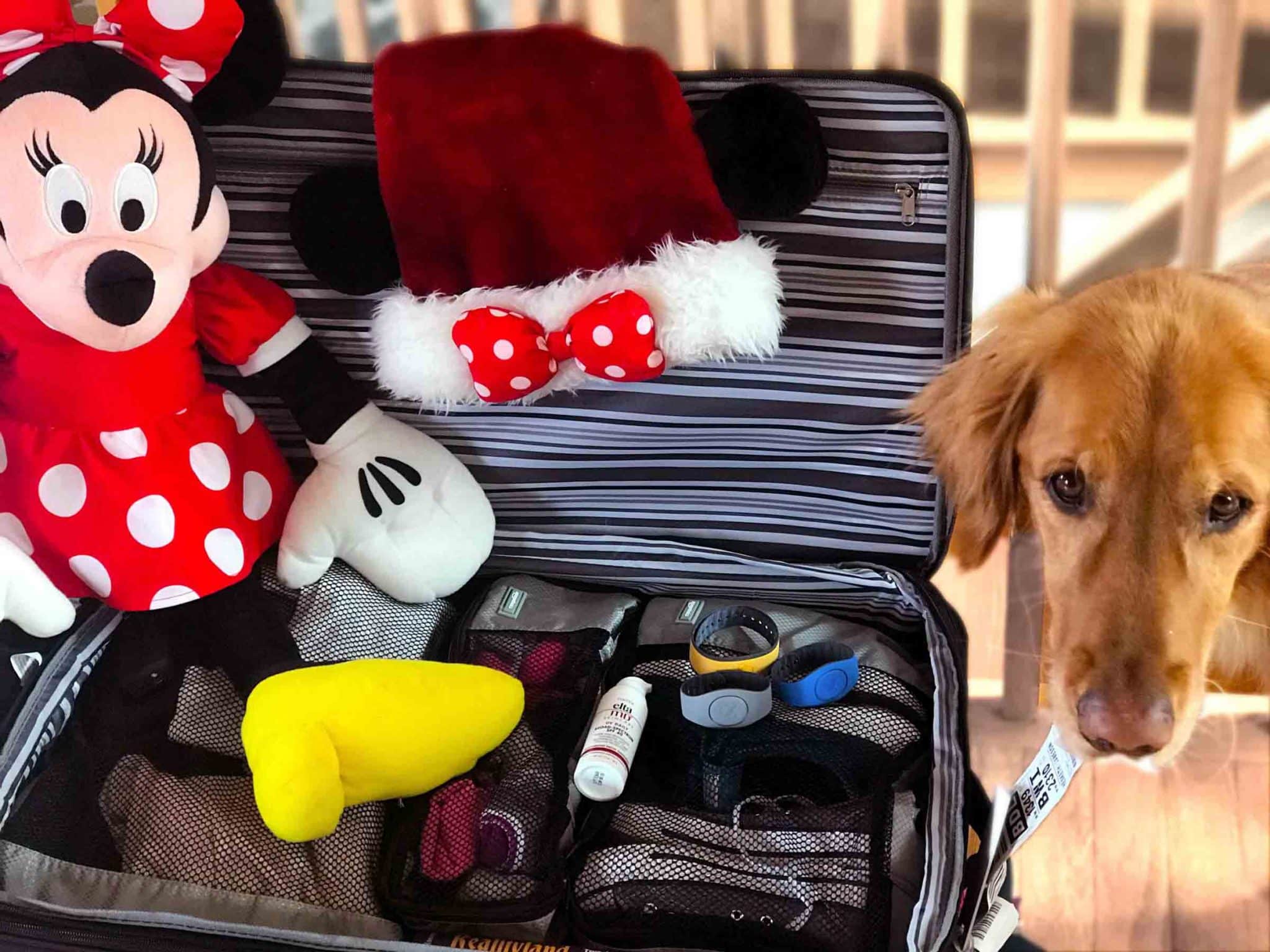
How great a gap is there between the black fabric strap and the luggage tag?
767 mm

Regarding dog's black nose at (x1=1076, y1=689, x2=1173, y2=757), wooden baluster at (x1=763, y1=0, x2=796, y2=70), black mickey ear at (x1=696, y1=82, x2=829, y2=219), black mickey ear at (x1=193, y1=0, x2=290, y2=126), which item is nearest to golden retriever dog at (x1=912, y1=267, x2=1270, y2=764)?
dog's black nose at (x1=1076, y1=689, x2=1173, y2=757)

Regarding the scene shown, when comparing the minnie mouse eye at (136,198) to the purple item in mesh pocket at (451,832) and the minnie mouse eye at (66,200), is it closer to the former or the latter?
the minnie mouse eye at (66,200)

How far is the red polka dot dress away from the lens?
45.4 inches

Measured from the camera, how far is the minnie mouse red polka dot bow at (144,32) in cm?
103

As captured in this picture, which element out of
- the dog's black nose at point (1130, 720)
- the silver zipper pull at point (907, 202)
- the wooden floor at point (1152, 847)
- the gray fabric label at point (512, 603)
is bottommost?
the wooden floor at point (1152, 847)

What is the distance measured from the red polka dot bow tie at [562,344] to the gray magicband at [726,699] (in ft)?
1.02

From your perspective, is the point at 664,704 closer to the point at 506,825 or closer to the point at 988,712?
the point at 506,825

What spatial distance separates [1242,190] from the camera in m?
1.23

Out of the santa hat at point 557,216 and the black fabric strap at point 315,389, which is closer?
the santa hat at point 557,216

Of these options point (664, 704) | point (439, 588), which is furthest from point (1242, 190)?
point (439, 588)

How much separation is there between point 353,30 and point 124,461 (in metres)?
0.49

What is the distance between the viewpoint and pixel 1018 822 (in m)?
0.98

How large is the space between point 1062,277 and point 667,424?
1.53 feet

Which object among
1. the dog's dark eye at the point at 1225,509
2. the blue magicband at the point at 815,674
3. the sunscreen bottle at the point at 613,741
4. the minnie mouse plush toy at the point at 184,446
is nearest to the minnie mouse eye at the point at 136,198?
the minnie mouse plush toy at the point at 184,446
